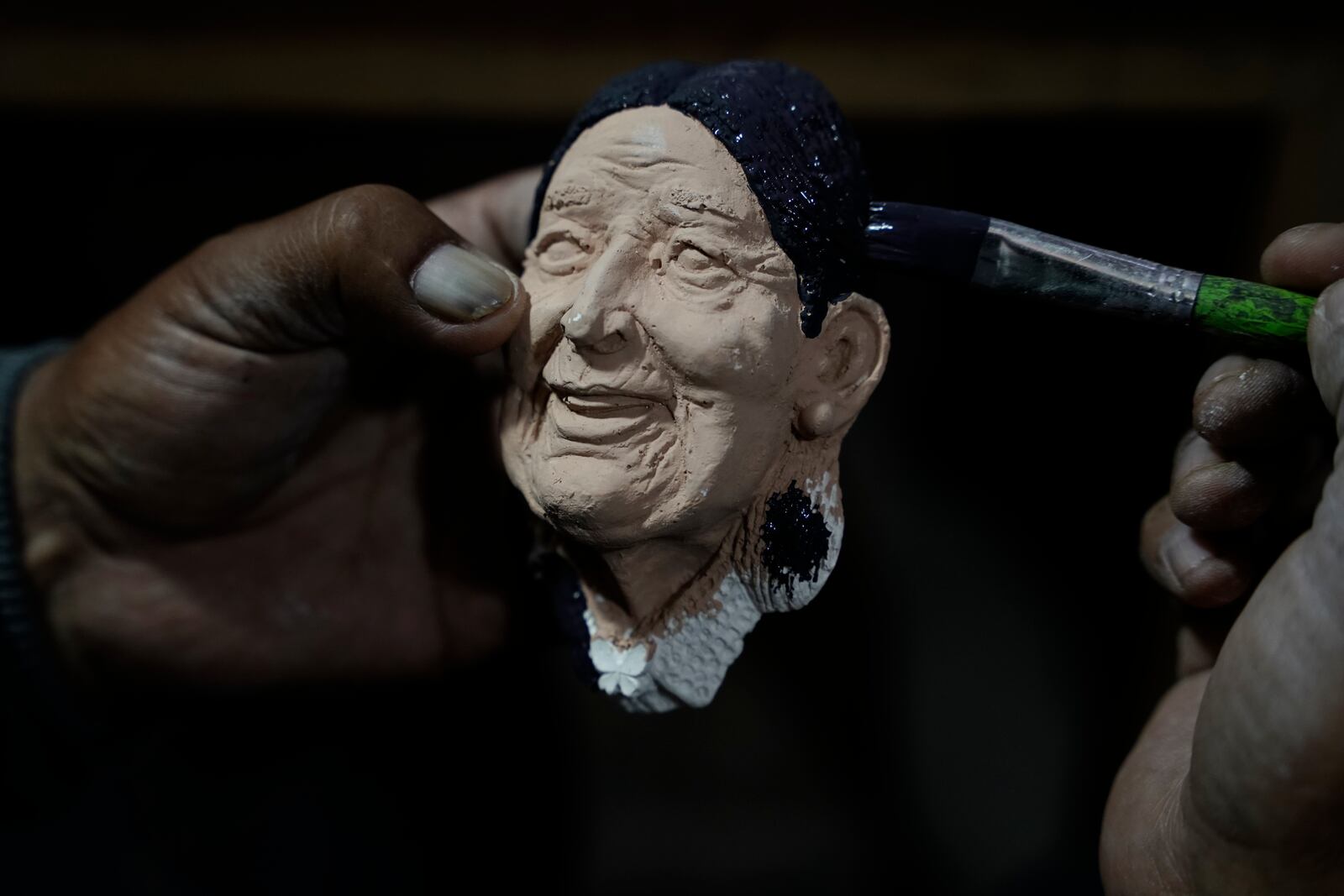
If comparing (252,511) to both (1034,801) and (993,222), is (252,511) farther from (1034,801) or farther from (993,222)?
(1034,801)

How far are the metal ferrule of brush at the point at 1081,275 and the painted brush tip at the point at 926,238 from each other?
0.02 meters

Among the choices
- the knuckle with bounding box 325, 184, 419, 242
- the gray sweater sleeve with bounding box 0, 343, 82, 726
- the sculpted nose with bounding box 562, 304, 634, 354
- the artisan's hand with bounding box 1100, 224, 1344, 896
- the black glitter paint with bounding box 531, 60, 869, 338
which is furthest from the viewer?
the gray sweater sleeve with bounding box 0, 343, 82, 726

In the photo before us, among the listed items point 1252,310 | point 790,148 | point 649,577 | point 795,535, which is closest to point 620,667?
point 649,577

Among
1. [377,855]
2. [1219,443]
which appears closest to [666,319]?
[1219,443]

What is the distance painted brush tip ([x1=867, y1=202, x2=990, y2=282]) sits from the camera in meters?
1.63

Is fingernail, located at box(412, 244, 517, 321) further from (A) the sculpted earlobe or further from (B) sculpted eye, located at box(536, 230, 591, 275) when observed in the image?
(A) the sculpted earlobe

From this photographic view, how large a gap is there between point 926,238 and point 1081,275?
0.84 ft

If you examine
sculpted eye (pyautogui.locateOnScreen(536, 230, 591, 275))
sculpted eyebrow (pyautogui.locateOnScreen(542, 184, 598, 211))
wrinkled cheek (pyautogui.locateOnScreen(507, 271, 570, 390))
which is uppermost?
sculpted eyebrow (pyautogui.locateOnScreen(542, 184, 598, 211))

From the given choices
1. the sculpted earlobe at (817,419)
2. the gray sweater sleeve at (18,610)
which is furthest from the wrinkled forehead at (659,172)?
the gray sweater sleeve at (18,610)

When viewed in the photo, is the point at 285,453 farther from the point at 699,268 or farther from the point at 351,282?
the point at 699,268

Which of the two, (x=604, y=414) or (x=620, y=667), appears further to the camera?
(x=620, y=667)

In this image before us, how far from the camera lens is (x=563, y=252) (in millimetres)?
1660

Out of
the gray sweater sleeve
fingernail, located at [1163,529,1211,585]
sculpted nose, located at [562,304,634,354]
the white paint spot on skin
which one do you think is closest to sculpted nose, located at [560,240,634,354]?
sculpted nose, located at [562,304,634,354]

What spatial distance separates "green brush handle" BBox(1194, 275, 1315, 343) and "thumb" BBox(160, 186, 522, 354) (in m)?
1.11
